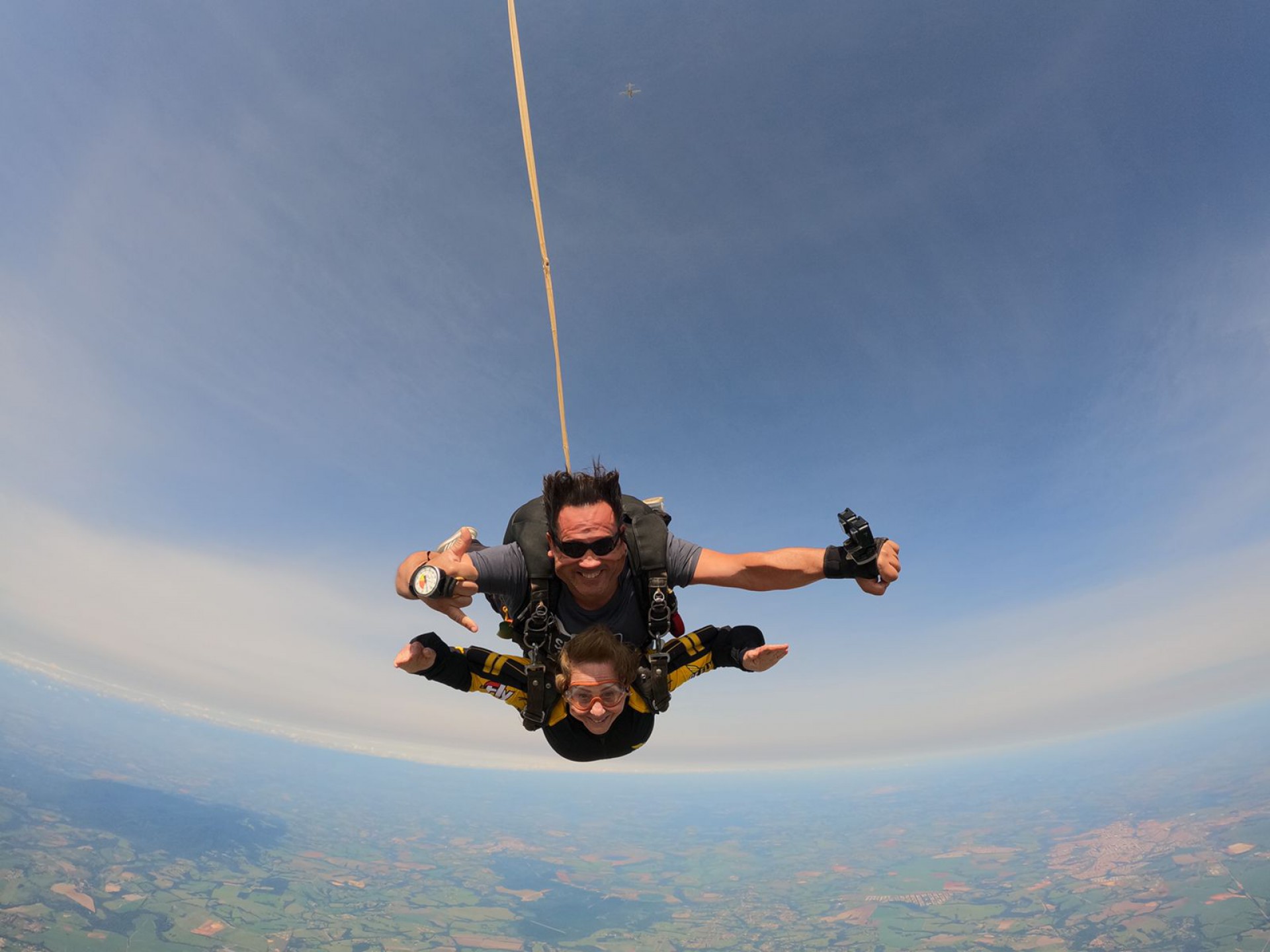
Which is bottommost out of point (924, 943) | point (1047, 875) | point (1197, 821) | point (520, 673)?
point (924, 943)

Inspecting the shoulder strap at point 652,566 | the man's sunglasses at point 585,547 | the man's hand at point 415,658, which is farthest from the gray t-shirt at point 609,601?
the man's hand at point 415,658

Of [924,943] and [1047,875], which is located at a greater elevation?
[1047,875]

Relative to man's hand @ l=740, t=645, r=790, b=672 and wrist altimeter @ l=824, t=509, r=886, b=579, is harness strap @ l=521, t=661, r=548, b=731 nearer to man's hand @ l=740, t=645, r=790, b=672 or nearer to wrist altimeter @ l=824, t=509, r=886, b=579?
man's hand @ l=740, t=645, r=790, b=672

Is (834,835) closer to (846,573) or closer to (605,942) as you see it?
(605,942)

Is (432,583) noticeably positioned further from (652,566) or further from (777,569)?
(777,569)

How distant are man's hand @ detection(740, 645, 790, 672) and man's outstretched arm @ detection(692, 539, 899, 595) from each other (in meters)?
0.53

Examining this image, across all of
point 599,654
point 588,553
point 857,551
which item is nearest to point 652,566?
point 588,553

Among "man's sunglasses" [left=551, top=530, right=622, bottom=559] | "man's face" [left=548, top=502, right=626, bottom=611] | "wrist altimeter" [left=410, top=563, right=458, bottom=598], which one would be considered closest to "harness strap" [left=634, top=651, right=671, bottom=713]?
"man's face" [left=548, top=502, right=626, bottom=611]

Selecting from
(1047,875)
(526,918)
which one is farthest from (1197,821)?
(526,918)

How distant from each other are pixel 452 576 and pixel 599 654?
124 cm

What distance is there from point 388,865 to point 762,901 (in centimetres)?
7974

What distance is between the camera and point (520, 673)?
13.0 feet

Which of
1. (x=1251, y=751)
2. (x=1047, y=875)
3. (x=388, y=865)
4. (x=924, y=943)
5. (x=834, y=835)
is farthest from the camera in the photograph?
(x=1251, y=751)

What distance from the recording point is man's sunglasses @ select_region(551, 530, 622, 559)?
3469 millimetres
